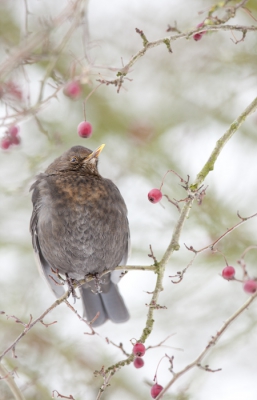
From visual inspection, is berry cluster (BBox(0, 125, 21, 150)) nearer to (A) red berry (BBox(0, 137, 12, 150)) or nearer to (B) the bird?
(A) red berry (BBox(0, 137, 12, 150))

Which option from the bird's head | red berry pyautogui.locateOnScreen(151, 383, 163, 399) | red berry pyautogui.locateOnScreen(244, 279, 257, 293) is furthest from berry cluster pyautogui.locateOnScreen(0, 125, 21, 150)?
red berry pyautogui.locateOnScreen(244, 279, 257, 293)

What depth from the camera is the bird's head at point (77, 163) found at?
5.04 m

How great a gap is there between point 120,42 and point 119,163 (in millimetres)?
1270

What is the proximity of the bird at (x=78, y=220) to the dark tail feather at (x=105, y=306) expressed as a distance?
20.4 inches

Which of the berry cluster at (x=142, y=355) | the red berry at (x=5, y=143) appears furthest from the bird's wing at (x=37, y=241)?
the berry cluster at (x=142, y=355)

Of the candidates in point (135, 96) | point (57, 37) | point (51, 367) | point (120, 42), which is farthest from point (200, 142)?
point (51, 367)

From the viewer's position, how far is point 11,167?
6.36m

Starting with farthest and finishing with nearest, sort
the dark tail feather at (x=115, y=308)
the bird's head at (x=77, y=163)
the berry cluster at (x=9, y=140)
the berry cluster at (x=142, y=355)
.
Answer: the dark tail feather at (x=115, y=308) → the bird's head at (x=77, y=163) → the berry cluster at (x=9, y=140) → the berry cluster at (x=142, y=355)

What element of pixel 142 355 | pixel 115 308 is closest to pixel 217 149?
pixel 142 355

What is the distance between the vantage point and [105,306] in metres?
5.45

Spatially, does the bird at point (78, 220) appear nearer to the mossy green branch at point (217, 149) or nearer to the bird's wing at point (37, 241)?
the bird's wing at point (37, 241)

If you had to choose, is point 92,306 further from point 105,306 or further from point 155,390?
point 155,390

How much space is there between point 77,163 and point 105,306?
1368 mm

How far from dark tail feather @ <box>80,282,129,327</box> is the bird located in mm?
519
